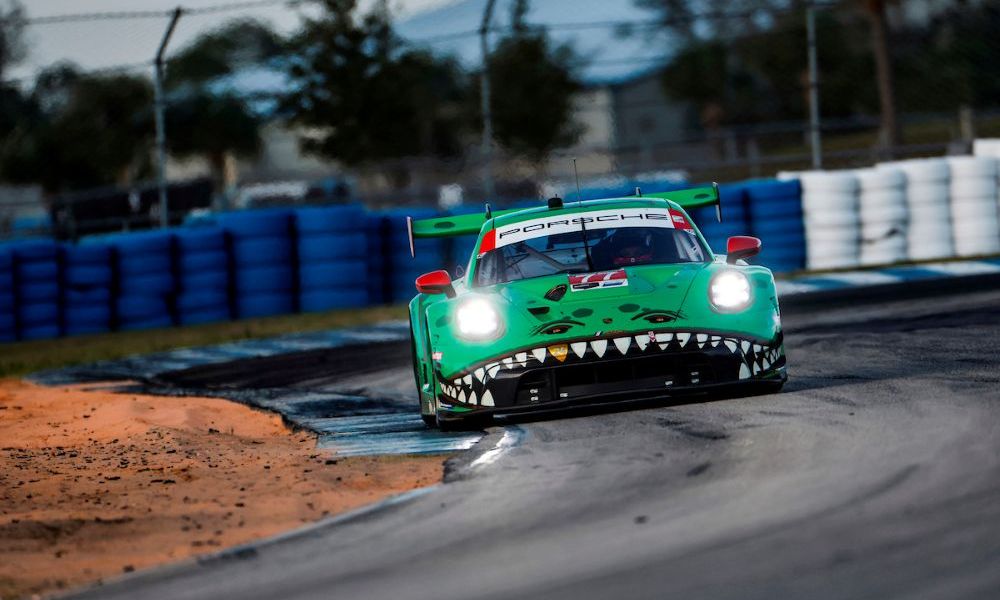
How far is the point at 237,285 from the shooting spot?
57.4 ft

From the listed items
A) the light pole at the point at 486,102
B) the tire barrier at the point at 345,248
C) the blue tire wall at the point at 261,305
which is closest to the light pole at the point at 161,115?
the tire barrier at the point at 345,248

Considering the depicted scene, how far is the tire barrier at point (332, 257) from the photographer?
1734cm

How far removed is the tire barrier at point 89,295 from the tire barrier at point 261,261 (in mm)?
1332

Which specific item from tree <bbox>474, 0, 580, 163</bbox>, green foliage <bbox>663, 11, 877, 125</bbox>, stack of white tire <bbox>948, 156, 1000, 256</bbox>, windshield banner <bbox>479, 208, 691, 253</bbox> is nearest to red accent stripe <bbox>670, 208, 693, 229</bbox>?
windshield banner <bbox>479, 208, 691, 253</bbox>

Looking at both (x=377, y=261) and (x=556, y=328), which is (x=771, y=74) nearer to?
(x=377, y=261)

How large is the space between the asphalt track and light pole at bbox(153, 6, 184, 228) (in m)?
11.0

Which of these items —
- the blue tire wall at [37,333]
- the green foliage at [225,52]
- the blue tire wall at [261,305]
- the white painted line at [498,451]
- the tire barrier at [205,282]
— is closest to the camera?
the white painted line at [498,451]

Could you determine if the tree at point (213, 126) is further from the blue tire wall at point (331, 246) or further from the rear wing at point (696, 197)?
the rear wing at point (696, 197)

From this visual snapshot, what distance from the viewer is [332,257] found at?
17516 mm

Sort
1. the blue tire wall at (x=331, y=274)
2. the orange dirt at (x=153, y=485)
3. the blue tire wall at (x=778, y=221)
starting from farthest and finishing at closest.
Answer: the blue tire wall at (x=778, y=221) < the blue tire wall at (x=331, y=274) < the orange dirt at (x=153, y=485)

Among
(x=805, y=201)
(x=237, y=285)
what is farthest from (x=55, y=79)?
(x=805, y=201)

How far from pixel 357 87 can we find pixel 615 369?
71.3 ft

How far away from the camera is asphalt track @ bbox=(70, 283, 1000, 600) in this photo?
4.42 metres

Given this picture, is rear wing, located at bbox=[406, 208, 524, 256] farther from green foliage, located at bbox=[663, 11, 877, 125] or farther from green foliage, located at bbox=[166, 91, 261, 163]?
green foliage, located at bbox=[663, 11, 877, 125]
